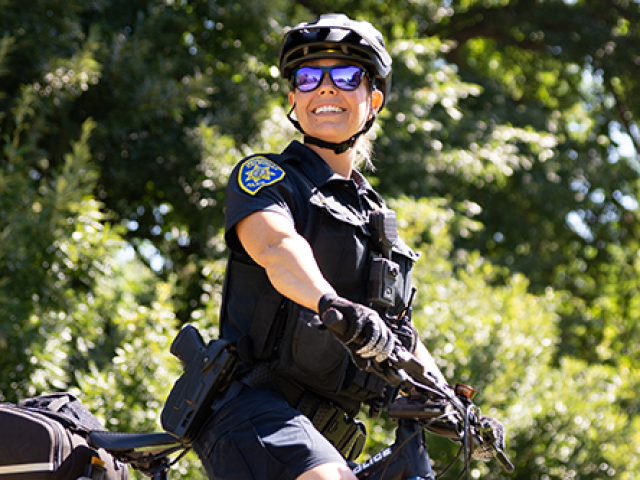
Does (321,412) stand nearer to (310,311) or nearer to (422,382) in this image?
(310,311)

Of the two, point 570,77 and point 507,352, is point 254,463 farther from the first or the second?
point 570,77

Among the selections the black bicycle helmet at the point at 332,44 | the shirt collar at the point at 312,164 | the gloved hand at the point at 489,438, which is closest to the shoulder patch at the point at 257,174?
the shirt collar at the point at 312,164

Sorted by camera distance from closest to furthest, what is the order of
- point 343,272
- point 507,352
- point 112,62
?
point 343,272 → point 112,62 → point 507,352

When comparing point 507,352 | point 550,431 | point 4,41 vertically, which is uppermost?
point 4,41

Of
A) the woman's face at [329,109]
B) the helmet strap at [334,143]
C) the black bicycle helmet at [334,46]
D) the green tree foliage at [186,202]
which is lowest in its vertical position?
the green tree foliage at [186,202]

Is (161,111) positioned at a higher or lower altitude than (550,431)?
higher

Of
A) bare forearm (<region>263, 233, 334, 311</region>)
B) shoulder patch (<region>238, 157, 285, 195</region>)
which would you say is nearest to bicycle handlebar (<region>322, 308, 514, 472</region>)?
bare forearm (<region>263, 233, 334, 311</region>)

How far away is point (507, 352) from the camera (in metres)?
6.91

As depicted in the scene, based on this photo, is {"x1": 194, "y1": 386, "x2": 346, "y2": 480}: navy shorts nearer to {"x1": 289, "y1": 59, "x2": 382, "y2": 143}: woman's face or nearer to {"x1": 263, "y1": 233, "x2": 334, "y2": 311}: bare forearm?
{"x1": 263, "y1": 233, "x2": 334, "y2": 311}: bare forearm

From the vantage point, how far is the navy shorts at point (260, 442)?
2266 mm

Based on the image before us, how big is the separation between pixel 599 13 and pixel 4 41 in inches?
349

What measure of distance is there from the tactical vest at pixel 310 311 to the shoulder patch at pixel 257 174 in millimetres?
74

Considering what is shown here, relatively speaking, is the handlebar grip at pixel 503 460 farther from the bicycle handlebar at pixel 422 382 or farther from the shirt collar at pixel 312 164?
the shirt collar at pixel 312 164

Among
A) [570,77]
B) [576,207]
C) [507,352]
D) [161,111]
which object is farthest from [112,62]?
[570,77]
